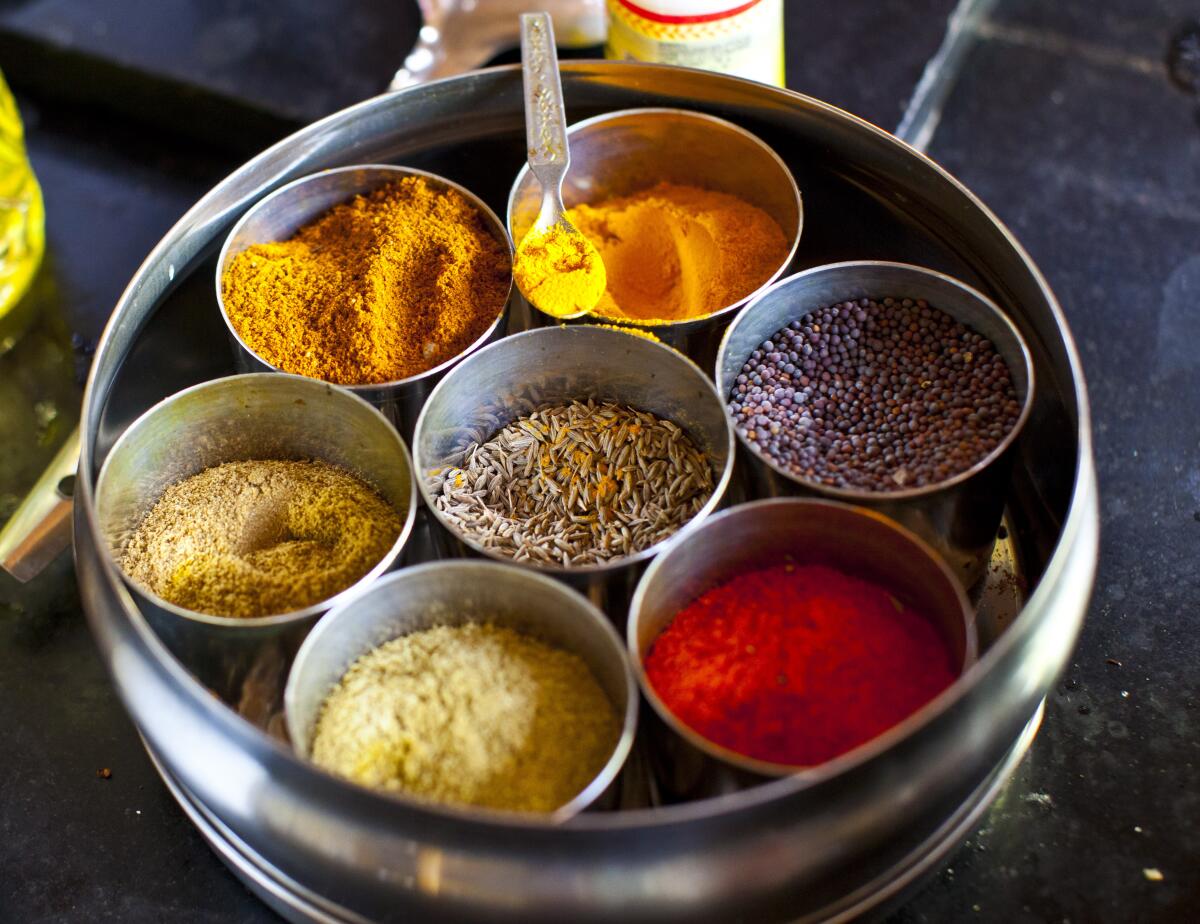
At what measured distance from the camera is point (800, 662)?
0.90 meters

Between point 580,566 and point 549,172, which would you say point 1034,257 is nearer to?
point 549,172

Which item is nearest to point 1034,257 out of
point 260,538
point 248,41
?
point 260,538

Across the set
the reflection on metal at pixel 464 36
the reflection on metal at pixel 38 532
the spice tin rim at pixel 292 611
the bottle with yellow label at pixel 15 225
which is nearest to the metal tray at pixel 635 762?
the spice tin rim at pixel 292 611

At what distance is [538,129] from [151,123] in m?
0.85


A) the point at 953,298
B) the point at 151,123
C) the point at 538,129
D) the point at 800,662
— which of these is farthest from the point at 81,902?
the point at 151,123

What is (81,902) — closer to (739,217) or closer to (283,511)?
(283,511)

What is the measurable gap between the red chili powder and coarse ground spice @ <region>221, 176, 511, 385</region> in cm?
36

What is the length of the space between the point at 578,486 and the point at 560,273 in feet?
0.65

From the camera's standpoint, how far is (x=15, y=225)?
151cm

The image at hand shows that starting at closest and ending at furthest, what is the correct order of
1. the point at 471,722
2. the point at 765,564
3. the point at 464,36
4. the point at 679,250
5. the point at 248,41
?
the point at 471,722
the point at 765,564
the point at 679,250
the point at 464,36
the point at 248,41

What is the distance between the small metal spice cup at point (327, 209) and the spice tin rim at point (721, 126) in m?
0.07

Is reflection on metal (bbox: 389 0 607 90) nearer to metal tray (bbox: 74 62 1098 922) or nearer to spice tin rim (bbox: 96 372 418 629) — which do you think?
metal tray (bbox: 74 62 1098 922)

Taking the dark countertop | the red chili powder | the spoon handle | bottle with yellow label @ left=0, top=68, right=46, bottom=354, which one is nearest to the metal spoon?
the spoon handle

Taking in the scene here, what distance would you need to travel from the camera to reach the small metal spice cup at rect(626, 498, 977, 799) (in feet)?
2.83
